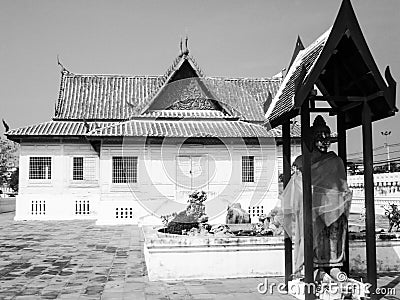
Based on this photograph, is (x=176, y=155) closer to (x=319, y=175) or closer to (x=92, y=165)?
(x=92, y=165)

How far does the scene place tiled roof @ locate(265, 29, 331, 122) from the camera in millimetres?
6896

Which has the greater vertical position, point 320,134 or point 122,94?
point 122,94

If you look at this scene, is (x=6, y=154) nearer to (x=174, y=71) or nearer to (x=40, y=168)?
(x=40, y=168)

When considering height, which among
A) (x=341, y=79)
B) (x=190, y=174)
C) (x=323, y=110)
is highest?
(x=341, y=79)

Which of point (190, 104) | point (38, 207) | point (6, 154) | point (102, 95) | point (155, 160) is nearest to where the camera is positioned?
point (155, 160)

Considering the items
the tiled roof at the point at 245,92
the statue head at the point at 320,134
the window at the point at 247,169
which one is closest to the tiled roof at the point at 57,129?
the tiled roof at the point at 245,92

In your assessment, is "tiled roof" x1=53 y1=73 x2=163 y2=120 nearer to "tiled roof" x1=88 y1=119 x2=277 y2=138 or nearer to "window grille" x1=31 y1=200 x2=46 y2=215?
"tiled roof" x1=88 y1=119 x2=277 y2=138

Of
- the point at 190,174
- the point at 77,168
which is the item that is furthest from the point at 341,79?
the point at 77,168

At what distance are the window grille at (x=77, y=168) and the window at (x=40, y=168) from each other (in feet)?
3.82

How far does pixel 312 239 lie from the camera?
6.43 meters

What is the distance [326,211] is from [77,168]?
19.8m

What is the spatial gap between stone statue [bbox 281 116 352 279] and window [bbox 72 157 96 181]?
62.6 feet

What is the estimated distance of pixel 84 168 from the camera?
2495cm

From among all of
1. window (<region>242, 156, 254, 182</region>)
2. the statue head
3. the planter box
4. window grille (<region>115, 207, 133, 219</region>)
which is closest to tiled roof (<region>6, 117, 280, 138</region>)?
window (<region>242, 156, 254, 182</region>)
